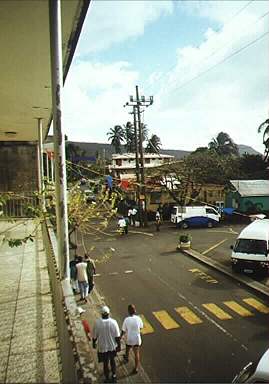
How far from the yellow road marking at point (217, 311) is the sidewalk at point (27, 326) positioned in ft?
17.7

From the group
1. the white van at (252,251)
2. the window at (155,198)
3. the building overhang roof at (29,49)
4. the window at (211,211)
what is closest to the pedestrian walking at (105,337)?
the building overhang roof at (29,49)

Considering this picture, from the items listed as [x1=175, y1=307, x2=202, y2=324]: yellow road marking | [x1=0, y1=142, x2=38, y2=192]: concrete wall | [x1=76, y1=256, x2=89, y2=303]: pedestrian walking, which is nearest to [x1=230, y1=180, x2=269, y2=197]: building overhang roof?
→ [x1=0, y1=142, x2=38, y2=192]: concrete wall

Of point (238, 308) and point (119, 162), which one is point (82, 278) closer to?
point (238, 308)

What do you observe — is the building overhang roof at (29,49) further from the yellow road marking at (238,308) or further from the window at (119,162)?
the window at (119,162)

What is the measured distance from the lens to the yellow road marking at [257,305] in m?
12.5

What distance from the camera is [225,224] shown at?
108ft

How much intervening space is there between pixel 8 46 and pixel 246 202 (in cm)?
3109

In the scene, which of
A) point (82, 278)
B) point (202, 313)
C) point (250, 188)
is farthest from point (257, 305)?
point (250, 188)

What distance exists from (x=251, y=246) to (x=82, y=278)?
8196 millimetres

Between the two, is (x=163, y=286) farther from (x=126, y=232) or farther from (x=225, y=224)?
(x=225, y=224)

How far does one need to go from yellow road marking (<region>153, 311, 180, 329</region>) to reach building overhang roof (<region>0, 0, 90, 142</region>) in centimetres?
722

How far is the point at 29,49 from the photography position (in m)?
7.20

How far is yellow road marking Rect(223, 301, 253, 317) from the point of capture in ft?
40.1

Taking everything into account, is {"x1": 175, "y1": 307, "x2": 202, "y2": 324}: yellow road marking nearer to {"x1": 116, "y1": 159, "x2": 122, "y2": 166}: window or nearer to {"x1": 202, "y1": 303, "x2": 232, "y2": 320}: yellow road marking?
{"x1": 202, "y1": 303, "x2": 232, "y2": 320}: yellow road marking
